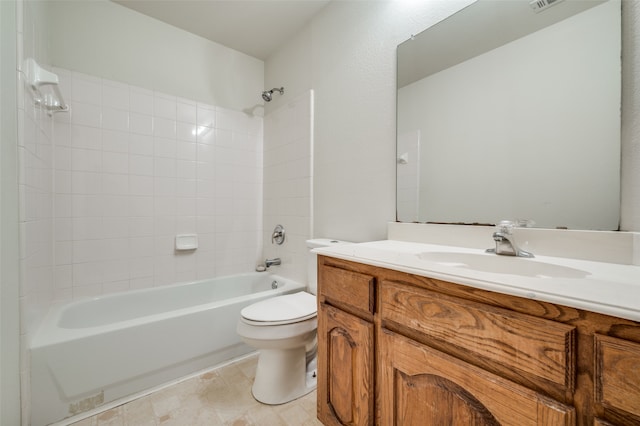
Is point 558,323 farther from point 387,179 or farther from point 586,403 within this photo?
point 387,179

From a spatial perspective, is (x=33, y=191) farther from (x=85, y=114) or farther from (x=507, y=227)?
(x=507, y=227)

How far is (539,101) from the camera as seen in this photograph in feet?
3.21

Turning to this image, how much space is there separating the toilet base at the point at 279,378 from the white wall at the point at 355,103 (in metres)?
0.77

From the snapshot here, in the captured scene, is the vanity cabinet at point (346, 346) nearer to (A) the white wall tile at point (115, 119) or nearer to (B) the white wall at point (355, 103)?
(B) the white wall at point (355, 103)

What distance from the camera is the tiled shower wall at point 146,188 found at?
167 centimetres

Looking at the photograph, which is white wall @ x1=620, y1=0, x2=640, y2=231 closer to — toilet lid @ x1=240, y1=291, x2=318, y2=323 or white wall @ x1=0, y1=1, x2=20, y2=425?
toilet lid @ x1=240, y1=291, x2=318, y2=323

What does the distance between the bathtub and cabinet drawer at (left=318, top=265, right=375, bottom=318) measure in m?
0.87

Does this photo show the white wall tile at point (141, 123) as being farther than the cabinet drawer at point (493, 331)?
Yes

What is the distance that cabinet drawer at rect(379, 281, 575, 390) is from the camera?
0.51 meters

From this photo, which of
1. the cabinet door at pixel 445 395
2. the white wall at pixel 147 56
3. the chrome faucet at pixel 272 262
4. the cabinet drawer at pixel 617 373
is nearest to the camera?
the cabinet drawer at pixel 617 373

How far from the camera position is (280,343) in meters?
1.29

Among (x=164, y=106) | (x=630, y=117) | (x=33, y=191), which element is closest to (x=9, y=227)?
(x=33, y=191)

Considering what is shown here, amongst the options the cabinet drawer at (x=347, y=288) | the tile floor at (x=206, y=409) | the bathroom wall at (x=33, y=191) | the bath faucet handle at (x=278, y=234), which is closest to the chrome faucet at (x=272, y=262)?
the bath faucet handle at (x=278, y=234)

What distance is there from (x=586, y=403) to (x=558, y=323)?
0.14 meters
